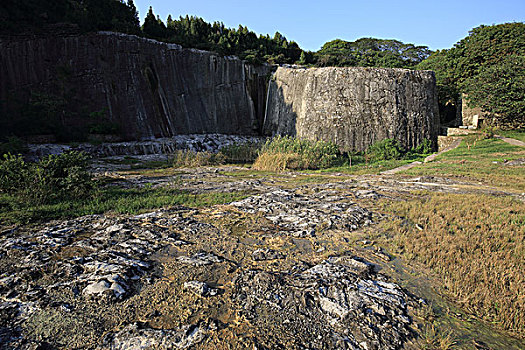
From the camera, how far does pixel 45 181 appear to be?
482 centimetres

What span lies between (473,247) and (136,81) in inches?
583

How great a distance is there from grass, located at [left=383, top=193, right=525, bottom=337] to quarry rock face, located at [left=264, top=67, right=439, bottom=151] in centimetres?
913

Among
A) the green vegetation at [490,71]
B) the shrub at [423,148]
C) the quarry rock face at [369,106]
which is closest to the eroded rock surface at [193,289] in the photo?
the quarry rock face at [369,106]

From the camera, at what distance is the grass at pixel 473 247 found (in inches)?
83.7

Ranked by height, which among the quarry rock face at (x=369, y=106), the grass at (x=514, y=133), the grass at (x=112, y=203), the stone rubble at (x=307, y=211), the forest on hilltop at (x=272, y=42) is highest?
the forest on hilltop at (x=272, y=42)

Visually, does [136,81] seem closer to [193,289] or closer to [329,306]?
[193,289]

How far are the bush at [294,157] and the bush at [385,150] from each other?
2.04 meters

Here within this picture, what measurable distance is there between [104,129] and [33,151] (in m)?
3.01

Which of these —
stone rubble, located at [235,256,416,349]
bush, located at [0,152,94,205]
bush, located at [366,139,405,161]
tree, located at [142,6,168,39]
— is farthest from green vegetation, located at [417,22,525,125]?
bush, located at [0,152,94,205]

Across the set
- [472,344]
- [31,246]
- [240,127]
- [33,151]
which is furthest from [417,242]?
[240,127]

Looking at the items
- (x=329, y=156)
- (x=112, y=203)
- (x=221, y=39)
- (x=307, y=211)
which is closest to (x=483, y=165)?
(x=329, y=156)

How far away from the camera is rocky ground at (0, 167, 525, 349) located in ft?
5.94

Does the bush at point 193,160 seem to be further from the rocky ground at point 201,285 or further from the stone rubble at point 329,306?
the stone rubble at point 329,306

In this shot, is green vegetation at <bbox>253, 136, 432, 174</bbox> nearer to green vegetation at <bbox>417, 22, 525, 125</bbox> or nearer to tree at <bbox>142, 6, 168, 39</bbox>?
green vegetation at <bbox>417, 22, 525, 125</bbox>
